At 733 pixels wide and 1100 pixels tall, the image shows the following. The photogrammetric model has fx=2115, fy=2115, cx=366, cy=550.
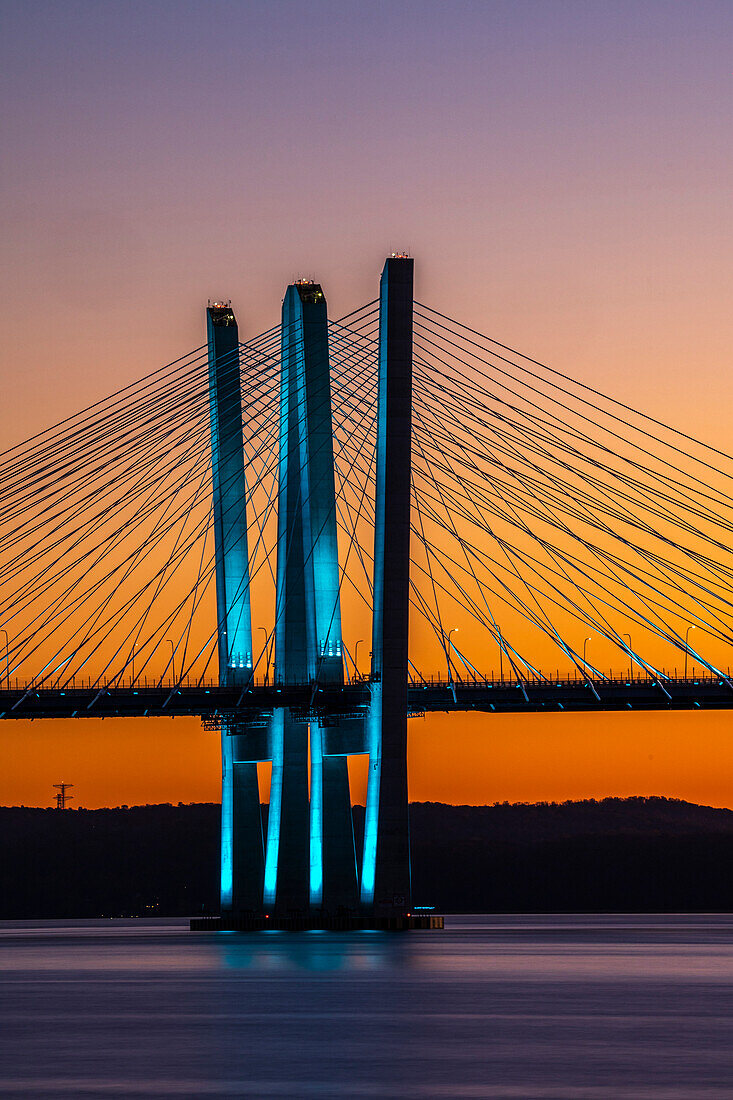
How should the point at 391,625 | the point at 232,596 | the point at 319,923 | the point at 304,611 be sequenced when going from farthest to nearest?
the point at 232,596 < the point at 304,611 < the point at 319,923 < the point at 391,625

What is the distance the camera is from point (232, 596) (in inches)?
2781

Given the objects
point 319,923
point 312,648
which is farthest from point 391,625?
point 319,923

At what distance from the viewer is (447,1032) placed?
78.3 ft

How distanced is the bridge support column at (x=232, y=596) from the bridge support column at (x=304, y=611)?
6.22 feet

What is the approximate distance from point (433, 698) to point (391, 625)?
8.95 meters

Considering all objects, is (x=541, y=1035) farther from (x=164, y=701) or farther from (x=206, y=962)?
(x=164, y=701)

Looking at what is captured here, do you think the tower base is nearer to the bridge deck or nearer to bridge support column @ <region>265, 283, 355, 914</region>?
bridge support column @ <region>265, 283, 355, 914</region>

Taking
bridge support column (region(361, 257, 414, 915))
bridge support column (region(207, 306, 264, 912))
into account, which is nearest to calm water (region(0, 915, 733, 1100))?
bridge support column (region(361, 257, 414, 915))

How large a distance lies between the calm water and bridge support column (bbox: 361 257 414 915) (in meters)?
11.4

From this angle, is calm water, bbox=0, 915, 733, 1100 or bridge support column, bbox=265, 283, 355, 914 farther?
bridge support column, bbox=265, 283, 355, 914

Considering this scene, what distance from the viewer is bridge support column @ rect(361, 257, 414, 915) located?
58.2 meters

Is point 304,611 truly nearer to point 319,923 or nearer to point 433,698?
point 433,698

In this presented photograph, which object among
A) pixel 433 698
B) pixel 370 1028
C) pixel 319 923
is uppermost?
pixel 433 698

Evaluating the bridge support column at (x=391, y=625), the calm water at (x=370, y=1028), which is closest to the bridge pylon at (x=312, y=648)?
the bridge support column at (x=391, y=625)
